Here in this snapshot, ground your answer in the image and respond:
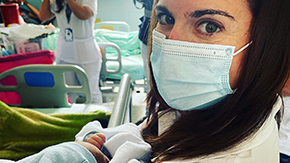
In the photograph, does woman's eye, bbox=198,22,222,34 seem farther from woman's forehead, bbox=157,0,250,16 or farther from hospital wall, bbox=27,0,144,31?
hospital wall, bbox=27,0,144,31

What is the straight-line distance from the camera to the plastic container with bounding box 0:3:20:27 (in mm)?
2334

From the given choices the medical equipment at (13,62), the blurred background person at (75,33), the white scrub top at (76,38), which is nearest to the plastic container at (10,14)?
the blurred background person at (75,33)

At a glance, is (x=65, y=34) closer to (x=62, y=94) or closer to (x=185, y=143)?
(x=62, y=94)

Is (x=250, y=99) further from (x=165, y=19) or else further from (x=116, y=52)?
(x=116, y=52)

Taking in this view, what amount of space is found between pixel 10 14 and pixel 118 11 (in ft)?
6.83

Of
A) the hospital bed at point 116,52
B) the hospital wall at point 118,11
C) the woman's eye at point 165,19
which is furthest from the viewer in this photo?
the hospital wall at point 118,11

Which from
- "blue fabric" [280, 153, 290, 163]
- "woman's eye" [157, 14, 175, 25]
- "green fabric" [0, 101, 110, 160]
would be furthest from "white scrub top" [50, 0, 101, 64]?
"blue fabric" [280, 153, 290, 163]

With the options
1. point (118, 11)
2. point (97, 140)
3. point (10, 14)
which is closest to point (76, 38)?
point (10, 14)

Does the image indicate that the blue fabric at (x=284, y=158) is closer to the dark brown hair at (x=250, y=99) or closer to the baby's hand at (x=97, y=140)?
the dark brown hair at (x=250, y=99)

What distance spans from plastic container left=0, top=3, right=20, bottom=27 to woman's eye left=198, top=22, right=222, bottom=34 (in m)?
2.26

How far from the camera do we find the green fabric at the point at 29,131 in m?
1.07

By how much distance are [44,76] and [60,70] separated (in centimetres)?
12

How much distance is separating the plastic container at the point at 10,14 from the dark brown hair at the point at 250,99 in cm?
224

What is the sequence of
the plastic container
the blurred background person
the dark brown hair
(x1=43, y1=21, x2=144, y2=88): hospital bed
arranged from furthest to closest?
(x1=43, y1=21, x2=144, y2=88): hospital bed < the plastic container < the blurred background person < the dark brown hair
